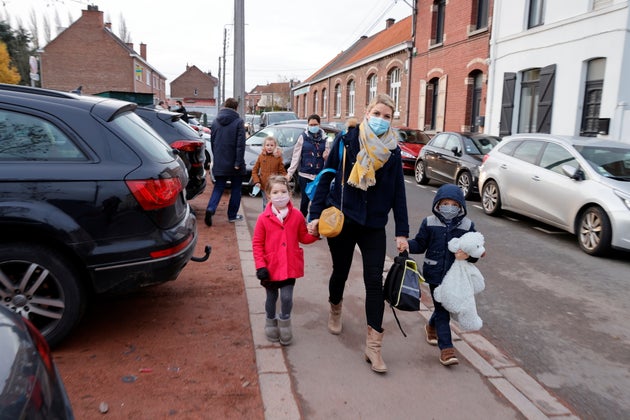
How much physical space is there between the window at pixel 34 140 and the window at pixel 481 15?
18591 mm

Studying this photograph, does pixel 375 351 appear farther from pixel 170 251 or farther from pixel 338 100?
pixel 338 100

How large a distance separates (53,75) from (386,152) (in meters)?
55.4

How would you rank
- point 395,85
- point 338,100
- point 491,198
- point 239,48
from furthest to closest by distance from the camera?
point 338,100
point 395,85
point 239,48
point 491,198

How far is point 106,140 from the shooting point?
357 centimetres

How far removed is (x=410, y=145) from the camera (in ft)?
54.3

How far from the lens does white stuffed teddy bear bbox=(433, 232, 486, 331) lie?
3.54m

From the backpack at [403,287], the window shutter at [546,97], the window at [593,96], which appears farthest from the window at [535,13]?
the backpack at [403,287]

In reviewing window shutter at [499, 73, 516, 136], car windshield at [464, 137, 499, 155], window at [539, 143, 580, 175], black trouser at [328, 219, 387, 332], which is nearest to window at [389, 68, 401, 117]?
window shutter at [499, 73, 516, 136]

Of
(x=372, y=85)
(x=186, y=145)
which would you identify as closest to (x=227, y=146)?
(x=186, y=145)

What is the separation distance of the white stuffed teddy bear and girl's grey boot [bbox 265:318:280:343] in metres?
1.23

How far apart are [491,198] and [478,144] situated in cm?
330

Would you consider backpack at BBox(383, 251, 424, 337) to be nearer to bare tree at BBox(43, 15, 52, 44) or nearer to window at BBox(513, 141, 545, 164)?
window at BBox(513, 141, 545, 164)

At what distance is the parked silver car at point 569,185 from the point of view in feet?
22.4

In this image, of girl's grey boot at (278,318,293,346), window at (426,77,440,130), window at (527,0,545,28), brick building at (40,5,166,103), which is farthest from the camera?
brick building at (40,5,166,103)
